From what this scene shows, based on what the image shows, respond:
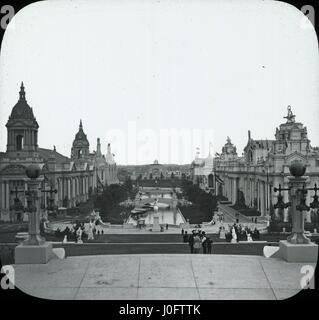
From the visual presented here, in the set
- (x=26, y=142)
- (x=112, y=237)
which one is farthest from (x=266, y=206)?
(x=26, y=142)

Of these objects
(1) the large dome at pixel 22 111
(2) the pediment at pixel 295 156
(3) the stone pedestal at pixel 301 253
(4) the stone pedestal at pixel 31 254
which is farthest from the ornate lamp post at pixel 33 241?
(2) the pediment at pixel 295 156

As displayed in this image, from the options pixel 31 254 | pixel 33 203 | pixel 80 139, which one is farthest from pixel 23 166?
pixel 80 139

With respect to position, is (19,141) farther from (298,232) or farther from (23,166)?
(298,232)

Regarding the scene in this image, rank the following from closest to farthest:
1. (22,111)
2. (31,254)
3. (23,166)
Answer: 1. (31,254)
2. (23,166)
3. (22,111)

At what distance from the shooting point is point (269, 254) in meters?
12.1

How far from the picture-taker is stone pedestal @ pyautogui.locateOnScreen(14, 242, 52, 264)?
37.8 feet

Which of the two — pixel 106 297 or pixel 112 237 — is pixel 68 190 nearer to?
pixel 112 237

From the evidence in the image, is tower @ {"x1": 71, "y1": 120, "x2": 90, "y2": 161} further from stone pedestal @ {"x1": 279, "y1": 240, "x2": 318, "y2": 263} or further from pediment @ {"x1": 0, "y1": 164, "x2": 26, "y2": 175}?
stone pedestal @ {"x1": 279, "y1": 240, "x2": 318, "y2": 263}

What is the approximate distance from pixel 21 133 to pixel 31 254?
34261mm

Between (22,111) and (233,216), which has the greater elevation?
(22,111)

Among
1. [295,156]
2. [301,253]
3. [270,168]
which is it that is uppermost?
[295,156]

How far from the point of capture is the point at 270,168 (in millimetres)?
50219

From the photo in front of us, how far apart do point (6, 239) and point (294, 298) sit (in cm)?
2488

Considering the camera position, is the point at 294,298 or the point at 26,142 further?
the point at 26,142
